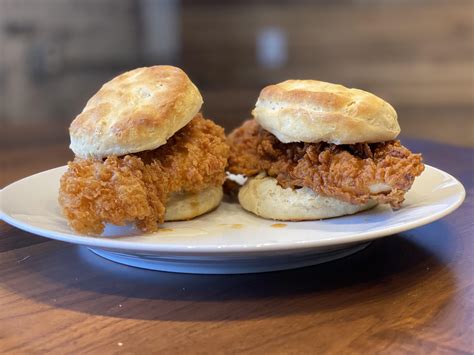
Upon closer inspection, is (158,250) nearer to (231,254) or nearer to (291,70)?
(231,254)

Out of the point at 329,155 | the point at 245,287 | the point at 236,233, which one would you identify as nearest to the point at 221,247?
the point at 245,287

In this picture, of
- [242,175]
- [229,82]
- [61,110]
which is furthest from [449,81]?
[242,175]

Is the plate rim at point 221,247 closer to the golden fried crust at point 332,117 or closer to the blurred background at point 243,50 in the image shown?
the golden fried crust at point 332,117

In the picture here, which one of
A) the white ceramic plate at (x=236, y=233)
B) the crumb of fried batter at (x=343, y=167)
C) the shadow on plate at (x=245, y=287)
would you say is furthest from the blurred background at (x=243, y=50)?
the shadow on plate at (x=245, y=287)

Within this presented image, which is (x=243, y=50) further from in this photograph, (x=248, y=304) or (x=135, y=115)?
(x=248, y=304)

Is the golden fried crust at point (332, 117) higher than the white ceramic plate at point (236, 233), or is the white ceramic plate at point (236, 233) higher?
the golden fried crust at point (332, 117)

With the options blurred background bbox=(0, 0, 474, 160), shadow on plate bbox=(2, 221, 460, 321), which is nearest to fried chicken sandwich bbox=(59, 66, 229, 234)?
shadow on plate bbox=(2, 221, 460, 321)

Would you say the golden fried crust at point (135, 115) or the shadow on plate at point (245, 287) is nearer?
the shadow on plate at point (245, 287)
